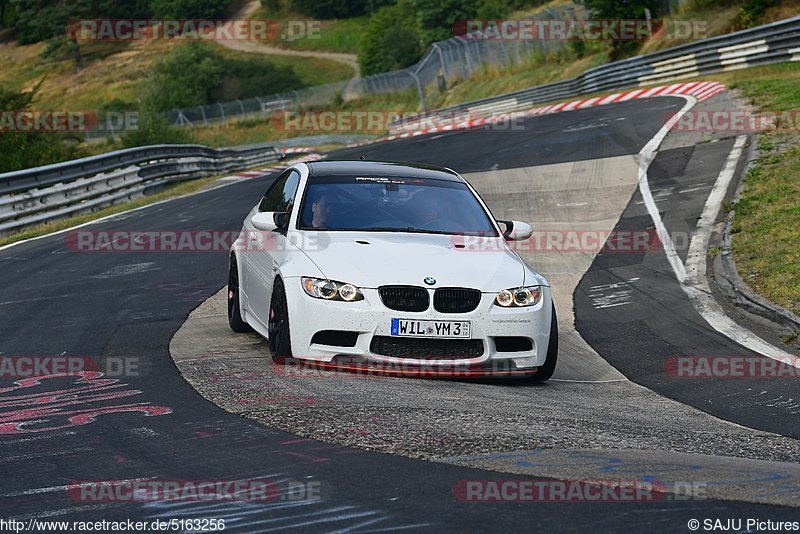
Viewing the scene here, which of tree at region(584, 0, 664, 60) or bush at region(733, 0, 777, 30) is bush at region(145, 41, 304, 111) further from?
bush at region(733, 0, 777, 30)

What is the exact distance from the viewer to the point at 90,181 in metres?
23.7

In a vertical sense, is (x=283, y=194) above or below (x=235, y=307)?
above

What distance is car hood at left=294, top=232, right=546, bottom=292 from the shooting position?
26.8ft

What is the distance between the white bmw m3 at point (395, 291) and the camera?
8.05 metres

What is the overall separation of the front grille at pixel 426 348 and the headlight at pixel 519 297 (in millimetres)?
342

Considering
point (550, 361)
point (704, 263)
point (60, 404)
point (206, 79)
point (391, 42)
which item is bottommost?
point (704, 263)

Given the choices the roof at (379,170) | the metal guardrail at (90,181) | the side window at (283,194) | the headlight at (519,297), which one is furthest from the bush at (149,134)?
the headlight at (519,297)

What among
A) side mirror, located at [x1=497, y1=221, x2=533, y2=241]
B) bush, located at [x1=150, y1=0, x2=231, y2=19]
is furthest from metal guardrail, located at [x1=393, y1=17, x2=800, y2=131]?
bush, located at [x1=150, y1=0, x2=231, y2=19]

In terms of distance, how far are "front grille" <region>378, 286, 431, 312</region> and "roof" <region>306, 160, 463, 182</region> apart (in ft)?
6.20

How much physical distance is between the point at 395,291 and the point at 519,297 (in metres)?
0.93

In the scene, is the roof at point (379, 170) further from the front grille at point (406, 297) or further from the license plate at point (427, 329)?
the license plate at point (427, 329)

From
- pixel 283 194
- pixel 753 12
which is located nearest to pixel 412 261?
pixel 283 194

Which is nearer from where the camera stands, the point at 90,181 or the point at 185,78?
the point at 90,181

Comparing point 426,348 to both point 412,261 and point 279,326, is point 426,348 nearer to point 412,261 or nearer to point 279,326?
point 412,261
